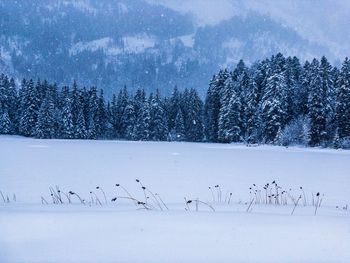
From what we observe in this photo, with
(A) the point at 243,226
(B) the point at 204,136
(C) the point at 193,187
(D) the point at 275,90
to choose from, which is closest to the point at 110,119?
(B) the point at 204,136

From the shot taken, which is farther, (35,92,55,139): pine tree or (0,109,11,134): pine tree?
(0,109,11,134): pine tree

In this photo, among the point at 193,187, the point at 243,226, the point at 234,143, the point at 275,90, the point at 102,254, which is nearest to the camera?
the point at 102,254

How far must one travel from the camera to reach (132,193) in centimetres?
1191

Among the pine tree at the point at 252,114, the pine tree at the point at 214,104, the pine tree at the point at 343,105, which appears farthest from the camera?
the pine tree at the point at 214,104

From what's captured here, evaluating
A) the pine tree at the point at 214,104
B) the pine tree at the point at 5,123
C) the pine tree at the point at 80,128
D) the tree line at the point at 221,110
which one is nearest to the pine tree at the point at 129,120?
the tree line at the point at 221,110

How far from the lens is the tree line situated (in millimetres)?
53656

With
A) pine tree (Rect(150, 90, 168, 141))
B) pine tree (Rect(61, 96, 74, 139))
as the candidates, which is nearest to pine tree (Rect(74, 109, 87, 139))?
pine tree (Rect(61, 96, 74, 139))

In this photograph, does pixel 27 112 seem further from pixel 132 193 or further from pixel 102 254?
pixel 102 254

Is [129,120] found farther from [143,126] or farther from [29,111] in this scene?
[29,111]

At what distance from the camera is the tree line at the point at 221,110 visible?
53.7 meters

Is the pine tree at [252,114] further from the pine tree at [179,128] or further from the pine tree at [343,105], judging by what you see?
the pine tree at [179,128]

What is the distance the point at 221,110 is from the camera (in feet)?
212

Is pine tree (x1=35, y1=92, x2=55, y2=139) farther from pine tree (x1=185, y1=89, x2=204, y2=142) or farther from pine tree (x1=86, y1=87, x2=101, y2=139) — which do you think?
pine tree (x1=185, y1=89, x2=204, y2=142)

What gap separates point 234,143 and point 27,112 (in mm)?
37673
